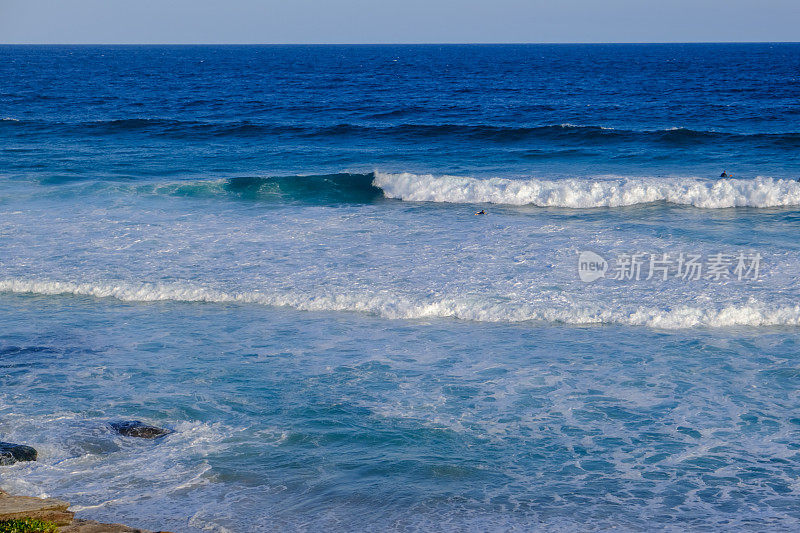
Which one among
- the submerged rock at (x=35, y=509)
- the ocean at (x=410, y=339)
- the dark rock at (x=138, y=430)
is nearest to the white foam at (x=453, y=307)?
the ocean at (x=410, y=339)

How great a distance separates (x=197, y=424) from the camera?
10.1 meters

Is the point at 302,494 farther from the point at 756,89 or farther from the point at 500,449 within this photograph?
the point at 756,89

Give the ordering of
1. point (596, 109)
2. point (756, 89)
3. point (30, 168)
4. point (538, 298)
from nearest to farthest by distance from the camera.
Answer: point (538, 298) → point (30, 168) → point (596, 109) → point (756, 89)

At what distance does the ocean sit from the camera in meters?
8.49

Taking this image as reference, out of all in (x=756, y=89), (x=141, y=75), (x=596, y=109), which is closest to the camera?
(x=596, y=109)

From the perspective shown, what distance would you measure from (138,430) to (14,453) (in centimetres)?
145

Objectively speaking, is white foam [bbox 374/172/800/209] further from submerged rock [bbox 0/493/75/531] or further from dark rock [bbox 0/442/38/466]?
submerged rock [bbox 0/493/75/531]

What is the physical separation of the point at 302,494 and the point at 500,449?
2593mm

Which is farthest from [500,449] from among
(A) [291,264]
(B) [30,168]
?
(B) [30,168]

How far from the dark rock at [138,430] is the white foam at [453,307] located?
17.0 ft

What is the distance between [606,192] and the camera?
23516 mm

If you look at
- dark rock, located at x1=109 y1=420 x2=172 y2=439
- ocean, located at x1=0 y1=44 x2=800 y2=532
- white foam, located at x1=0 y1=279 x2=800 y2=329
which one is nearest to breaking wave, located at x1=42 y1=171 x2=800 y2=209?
ocean, located at x1=0 y1=44 x2=800 y2=532

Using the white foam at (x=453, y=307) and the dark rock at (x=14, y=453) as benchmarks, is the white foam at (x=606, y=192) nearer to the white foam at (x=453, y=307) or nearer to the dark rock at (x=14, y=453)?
the white foam at (x=453, y=307)

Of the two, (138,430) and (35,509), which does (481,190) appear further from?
(35,509)
